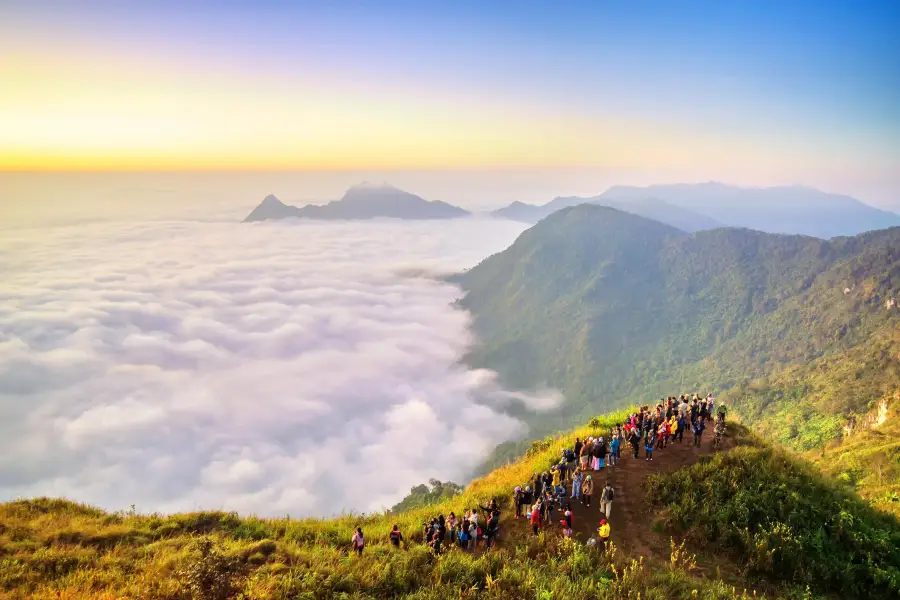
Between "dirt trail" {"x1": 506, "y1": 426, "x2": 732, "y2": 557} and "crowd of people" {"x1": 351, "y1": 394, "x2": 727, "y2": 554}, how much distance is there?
0.22m

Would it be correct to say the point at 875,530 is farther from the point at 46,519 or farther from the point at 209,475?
the point at 209,475

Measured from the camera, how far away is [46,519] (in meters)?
15.4

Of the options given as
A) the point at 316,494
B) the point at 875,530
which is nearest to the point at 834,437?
the point at 875,530

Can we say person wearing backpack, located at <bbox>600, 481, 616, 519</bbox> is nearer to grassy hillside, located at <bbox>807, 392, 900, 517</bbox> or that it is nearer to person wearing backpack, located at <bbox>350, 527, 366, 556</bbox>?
person wearing backpack, located at <bbox>350, 527, 366, 556</bbox>

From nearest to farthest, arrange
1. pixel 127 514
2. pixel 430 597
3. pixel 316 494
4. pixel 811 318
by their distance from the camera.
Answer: pixel 430 597 < pixel 127 514 < pixel 316 494 < pixel 811 318

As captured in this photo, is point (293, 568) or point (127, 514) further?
point (127, 514)

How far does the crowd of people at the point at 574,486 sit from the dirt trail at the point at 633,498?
0.71ft

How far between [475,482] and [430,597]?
37.6 feet

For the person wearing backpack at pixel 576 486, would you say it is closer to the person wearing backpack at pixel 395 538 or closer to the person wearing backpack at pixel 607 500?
the person wearing backpack at pixel 607 500

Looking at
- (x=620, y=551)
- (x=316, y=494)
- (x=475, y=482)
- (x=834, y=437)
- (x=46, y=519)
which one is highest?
(x=620, y=551)

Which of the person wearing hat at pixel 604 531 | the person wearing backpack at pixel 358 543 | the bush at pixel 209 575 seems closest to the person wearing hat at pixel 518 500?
the person wearing hat at pixel 604 531

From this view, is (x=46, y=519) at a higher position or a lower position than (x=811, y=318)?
higher

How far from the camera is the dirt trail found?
580 inches

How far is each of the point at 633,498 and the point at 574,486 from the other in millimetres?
2151
